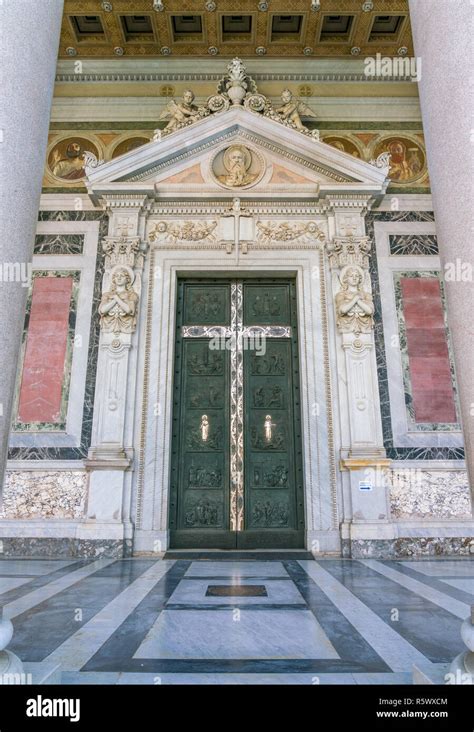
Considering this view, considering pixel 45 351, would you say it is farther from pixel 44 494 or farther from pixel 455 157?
pixel 455 157

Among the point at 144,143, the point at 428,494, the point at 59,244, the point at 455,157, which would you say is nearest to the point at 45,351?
the point at 59,244

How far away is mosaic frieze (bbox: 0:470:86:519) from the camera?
23.5 feet

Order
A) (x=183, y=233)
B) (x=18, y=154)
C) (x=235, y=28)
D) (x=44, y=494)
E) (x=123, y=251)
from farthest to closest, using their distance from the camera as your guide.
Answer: (x=235, y=28), (x=183, y=233), (x=123, y=251), (x=44, y=494), (x=18, y=154)

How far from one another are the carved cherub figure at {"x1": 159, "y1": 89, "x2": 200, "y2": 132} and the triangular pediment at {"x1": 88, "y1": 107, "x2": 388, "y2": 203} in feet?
1.12

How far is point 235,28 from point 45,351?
632cm

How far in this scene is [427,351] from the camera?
7.79 metres

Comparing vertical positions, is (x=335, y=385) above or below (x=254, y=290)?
below

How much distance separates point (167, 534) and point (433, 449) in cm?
386

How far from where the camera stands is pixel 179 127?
333 inches

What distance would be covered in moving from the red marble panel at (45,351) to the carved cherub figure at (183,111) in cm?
304

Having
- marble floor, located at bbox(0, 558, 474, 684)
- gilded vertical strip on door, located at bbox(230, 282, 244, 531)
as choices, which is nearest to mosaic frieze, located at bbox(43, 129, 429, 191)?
gilded vertical strip on door, located at bbox(230, 282, 244, 531)

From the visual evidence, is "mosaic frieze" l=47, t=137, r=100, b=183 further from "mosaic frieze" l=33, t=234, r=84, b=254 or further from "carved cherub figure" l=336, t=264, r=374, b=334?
"carved cherub figure" l=336, t=264, r=374, b=334
